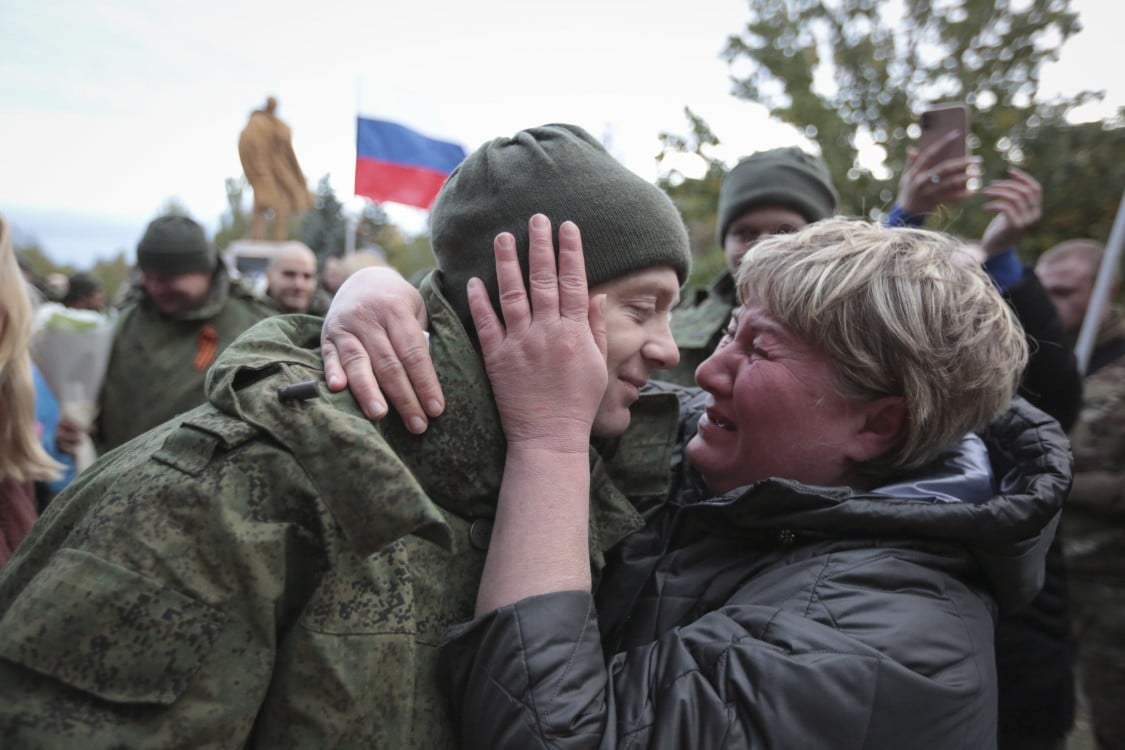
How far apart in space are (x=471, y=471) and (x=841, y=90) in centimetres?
755

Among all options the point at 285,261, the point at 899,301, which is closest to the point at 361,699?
the point at 899,301

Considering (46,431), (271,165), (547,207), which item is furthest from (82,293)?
(547,207)

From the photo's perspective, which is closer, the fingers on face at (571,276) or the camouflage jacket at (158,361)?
the fingers on face at (571,276)

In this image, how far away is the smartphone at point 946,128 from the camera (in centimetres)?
313

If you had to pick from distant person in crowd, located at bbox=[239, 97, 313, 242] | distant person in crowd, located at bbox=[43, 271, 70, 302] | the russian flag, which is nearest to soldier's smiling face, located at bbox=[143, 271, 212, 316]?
distant person in crowd, located at bbox=[239, 97, 313, 242]

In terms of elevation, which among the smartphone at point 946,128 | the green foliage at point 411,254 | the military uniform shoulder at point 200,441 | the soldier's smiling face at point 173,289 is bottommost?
the green foliage at point 411,254

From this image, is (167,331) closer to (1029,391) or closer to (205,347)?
(205,347)

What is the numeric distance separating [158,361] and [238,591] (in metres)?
3.93

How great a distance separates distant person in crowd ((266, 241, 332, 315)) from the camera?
6359 mm

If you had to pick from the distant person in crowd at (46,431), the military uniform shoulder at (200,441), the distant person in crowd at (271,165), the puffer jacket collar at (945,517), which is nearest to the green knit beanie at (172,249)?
the distant person in crowd at (271,165)

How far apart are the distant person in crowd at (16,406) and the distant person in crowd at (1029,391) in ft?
10.1

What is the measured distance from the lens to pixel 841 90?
7.88m

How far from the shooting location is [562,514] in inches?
57.8

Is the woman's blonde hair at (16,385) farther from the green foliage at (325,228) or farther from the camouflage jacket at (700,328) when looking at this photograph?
the green foliage at (325,228)
